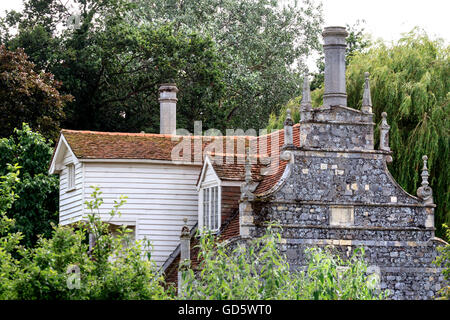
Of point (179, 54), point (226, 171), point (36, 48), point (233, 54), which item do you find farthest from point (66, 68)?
point (226, 171)

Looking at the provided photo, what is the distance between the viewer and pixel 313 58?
193 ft

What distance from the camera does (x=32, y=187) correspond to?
3928 centimetres

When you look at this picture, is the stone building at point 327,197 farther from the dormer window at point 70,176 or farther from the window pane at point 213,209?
the dormer window at point 70,176

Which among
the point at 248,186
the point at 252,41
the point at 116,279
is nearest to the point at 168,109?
the point at 248,186

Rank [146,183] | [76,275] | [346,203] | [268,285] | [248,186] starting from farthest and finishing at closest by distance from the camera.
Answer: [146,183]
[346,203]
[248,186]
[268,285]
[76,275]

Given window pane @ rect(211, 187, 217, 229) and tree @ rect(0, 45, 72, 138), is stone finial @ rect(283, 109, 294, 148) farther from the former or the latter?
tree @ rect(0, 45, 72, 138)

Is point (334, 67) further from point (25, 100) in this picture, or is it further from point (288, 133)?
point (25, 100)

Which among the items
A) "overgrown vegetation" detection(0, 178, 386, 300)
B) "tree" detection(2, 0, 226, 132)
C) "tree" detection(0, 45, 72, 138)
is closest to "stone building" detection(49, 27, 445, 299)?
"overgrown vegetation" detection(0, 178, 386, 300)

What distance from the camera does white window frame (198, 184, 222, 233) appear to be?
30.8m

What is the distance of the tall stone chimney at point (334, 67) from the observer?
30.7 m

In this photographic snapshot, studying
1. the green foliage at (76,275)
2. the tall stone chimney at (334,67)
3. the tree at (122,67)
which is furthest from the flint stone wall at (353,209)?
the tree at (122,67)

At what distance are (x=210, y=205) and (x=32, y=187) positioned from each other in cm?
1031

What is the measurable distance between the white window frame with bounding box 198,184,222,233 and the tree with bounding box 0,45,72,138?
1454 cm

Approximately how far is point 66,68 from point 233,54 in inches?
395
